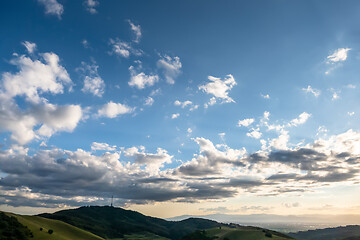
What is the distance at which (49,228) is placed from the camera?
6201 inches

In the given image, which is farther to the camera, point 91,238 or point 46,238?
point 91,238

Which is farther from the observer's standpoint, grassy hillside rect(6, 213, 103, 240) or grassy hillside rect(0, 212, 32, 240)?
grassy hillside rect(6, 213, 103, 240)

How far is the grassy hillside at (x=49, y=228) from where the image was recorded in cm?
13325

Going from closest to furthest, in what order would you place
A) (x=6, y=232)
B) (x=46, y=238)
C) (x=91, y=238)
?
1. (x=6, y=232)
2. (x=46, y=238)
3. (x=91, y=238)

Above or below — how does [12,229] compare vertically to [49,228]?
above

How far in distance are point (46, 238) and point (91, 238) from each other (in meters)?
46.7

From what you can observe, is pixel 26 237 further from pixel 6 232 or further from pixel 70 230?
pixel 70 230

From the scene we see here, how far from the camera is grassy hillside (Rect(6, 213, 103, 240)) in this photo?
13325 cm

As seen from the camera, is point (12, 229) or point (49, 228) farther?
point (49, 228)

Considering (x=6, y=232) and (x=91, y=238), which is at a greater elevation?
(x=6, y=232)

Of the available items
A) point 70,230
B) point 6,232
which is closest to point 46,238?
point 6,232

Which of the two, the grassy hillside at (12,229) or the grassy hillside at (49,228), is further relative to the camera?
the grassy hillside at (49,228)

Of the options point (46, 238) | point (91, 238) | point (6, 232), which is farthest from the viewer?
point (91, 238)

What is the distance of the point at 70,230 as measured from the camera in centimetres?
17100
